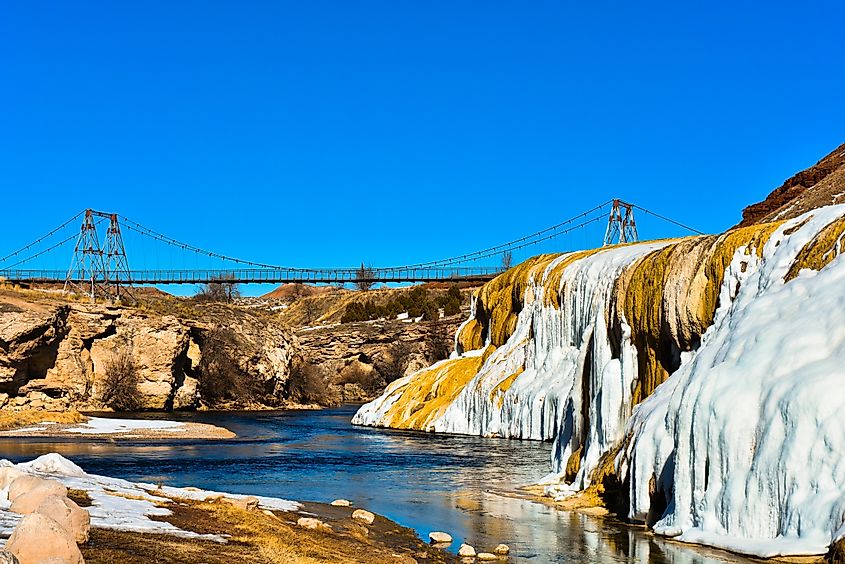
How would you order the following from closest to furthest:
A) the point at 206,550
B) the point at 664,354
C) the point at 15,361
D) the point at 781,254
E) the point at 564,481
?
the point at 206,550
the point at 781,254
the point at 564,481
the point at 664,354
the point at 15,361

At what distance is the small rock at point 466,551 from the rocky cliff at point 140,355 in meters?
52.4

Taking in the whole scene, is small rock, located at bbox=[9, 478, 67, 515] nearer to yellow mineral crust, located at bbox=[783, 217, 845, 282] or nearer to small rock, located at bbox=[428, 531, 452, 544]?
small rock, located at bbox=[428, 531, 452, 544]

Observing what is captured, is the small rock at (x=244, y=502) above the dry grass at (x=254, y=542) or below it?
above

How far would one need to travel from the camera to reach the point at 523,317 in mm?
53375

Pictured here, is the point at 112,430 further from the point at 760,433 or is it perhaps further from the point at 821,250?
the point at 760,433

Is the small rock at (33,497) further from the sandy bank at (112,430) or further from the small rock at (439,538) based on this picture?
the sandy bank at (112,430)

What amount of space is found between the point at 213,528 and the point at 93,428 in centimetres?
3580

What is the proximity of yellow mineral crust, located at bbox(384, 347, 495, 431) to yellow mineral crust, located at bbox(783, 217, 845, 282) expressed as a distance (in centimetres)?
3225

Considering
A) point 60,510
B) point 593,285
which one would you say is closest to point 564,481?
point 60,510

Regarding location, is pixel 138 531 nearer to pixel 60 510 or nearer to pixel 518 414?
pixel 60 510

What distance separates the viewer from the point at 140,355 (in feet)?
244

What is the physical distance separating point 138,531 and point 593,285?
104 feet

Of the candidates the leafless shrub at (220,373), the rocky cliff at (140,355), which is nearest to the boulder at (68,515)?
the rocky cliff at (140,355)

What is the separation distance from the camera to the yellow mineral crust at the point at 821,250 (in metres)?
20.9
